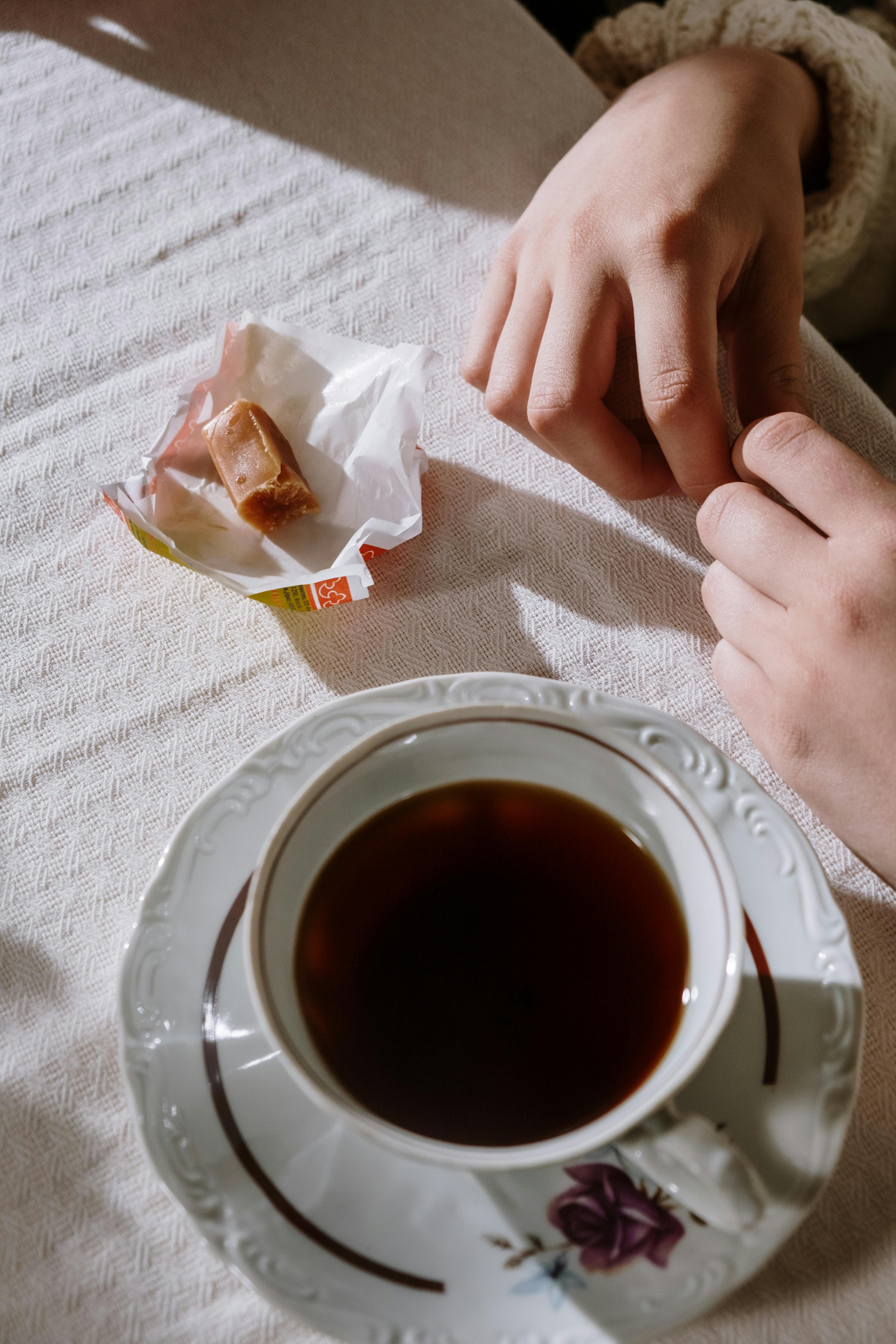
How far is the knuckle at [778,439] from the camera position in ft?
1.56

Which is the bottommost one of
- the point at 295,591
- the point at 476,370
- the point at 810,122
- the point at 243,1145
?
the point at 243,1145

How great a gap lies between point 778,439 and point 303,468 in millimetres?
297

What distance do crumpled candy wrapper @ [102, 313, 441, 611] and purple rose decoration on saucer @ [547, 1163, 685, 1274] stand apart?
13.1 inches

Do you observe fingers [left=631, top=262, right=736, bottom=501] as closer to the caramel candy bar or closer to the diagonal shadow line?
the diagonal shadow line

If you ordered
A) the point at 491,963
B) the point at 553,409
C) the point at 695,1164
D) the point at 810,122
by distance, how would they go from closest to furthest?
the point at 695,1164
the point at 491,963
the point at 553,409
the point at 810,122

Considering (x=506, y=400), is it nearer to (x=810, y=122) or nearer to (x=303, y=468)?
(x=303, y=468)

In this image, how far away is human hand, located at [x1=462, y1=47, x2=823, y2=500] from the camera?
20.8 inches

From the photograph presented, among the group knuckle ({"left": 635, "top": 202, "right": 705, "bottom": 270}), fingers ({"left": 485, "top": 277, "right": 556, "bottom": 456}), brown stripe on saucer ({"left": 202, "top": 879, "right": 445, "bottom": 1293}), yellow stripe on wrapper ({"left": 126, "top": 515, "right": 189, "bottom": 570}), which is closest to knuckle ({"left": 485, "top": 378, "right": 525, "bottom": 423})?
fingers ({"left": 485, "top": 277, "right": 556, "bottom": 456})

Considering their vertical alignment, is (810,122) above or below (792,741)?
above

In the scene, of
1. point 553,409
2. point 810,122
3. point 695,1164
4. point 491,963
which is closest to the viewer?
point 695,1164

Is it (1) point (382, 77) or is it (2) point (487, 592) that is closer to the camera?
(2) point (487, 592)

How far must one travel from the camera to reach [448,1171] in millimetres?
406

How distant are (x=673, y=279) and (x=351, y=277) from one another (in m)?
0.25

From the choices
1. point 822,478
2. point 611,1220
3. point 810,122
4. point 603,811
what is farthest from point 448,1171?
point 810,122
